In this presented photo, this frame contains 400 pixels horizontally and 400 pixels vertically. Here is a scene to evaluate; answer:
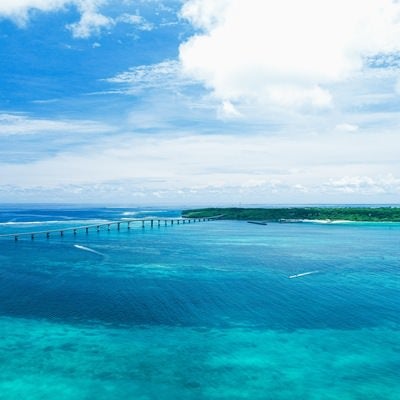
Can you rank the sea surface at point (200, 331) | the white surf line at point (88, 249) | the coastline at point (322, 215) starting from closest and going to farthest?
the sea surface at point (200, 331), the white surf line at point (88, 249), the coastline at point (322, 215)

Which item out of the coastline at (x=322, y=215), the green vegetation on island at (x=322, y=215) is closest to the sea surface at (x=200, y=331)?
the coastline at (x=322, y=215)

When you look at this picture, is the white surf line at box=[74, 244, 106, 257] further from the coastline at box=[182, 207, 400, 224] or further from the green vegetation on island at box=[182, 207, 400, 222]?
the green vegetation on island at box=[182, 207, 400, 222]

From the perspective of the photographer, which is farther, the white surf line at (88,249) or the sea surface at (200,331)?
the white surf line at (88,249)

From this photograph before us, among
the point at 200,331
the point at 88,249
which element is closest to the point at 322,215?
the point at 88,249

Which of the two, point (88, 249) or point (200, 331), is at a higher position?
point (88, 249)

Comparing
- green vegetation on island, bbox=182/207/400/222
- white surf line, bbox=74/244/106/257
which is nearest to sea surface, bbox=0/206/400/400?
white surf line, bbox=74/244/106/257

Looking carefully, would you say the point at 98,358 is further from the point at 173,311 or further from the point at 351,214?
the point at 351,214

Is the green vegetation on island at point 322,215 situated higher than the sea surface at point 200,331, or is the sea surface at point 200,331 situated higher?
the green vegetation on island at point 322,215

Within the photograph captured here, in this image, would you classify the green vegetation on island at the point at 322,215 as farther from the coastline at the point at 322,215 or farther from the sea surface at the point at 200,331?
the sea surface at the point at 200,331

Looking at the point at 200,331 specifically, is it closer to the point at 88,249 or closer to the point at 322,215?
the point at 88,249
